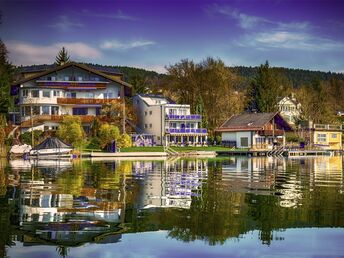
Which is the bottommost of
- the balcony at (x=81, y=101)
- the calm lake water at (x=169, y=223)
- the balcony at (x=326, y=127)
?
the calm lake water at (x=169, y=223)

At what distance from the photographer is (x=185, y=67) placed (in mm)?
99000

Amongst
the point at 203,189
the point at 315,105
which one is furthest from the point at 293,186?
the point at 315,105

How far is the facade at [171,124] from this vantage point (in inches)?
3466

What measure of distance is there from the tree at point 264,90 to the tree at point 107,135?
3958 cm

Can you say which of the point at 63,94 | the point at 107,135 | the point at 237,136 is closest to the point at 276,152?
the point at 237,136

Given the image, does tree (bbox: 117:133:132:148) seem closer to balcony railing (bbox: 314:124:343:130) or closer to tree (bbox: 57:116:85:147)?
tree (bbox: 57:116:85:147)

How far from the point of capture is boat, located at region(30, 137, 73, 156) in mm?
59469

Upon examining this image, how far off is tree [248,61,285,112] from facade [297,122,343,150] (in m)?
7.53

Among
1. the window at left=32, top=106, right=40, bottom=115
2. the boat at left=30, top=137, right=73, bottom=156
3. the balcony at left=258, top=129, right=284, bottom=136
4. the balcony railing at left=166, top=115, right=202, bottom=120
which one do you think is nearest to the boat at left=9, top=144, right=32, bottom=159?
the boat at left=30, top=137, right=73, bottom=156

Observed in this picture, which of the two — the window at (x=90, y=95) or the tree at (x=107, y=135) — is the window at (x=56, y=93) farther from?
the tree at (x=107, y=135)

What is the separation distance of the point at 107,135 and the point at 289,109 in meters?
68.3

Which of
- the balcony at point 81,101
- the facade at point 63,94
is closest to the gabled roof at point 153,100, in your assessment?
the facade at point 63,94

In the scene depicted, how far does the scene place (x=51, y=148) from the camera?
60.0 meters

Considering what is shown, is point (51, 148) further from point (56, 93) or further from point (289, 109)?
point (289, 109)
